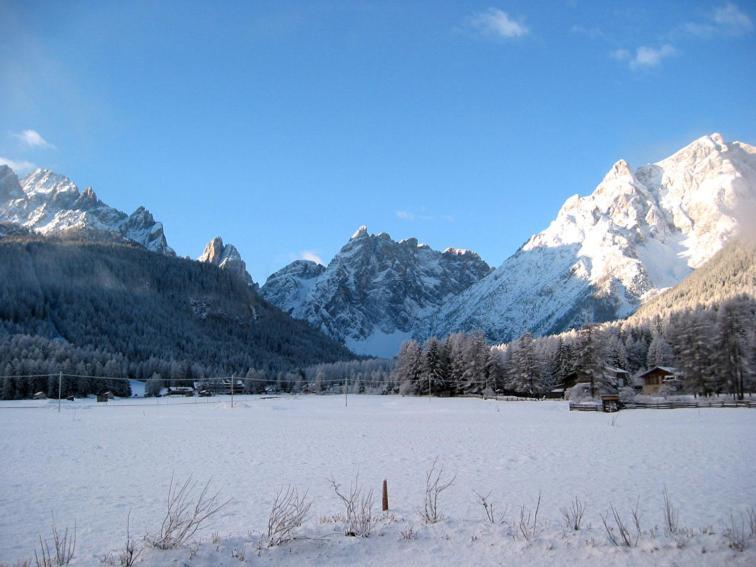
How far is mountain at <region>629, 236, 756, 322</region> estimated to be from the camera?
13688 cm

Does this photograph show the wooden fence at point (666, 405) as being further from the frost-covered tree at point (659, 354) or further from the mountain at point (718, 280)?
the mountain at point (718, 280)

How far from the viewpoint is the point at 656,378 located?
3012 inches

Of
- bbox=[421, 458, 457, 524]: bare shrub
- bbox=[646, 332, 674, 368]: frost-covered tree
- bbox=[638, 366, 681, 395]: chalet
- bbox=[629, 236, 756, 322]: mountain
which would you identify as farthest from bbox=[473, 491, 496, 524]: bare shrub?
bbox=[629, 236, 756, 322]: mountain

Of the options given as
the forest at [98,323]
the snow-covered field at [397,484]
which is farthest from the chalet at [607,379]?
the forest at [98,323]

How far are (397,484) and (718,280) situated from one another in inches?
6504

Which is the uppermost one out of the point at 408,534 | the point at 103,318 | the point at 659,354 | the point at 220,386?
the point at 103,318

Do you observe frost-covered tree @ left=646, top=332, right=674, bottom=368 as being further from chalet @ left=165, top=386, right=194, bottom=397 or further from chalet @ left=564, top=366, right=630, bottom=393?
chalet @ left=165, top=386, right=194, bottom=397

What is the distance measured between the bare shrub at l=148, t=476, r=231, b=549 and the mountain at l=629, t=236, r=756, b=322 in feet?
437

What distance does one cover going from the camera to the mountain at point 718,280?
13688cm

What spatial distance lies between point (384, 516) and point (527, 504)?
435 centimetres

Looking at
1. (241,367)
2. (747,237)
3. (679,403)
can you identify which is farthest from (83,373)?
(747,237)

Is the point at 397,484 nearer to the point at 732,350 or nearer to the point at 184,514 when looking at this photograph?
the point at 184,514

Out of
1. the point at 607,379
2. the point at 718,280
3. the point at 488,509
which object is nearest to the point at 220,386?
the point at 607,379

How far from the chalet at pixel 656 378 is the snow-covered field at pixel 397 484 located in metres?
47.5
